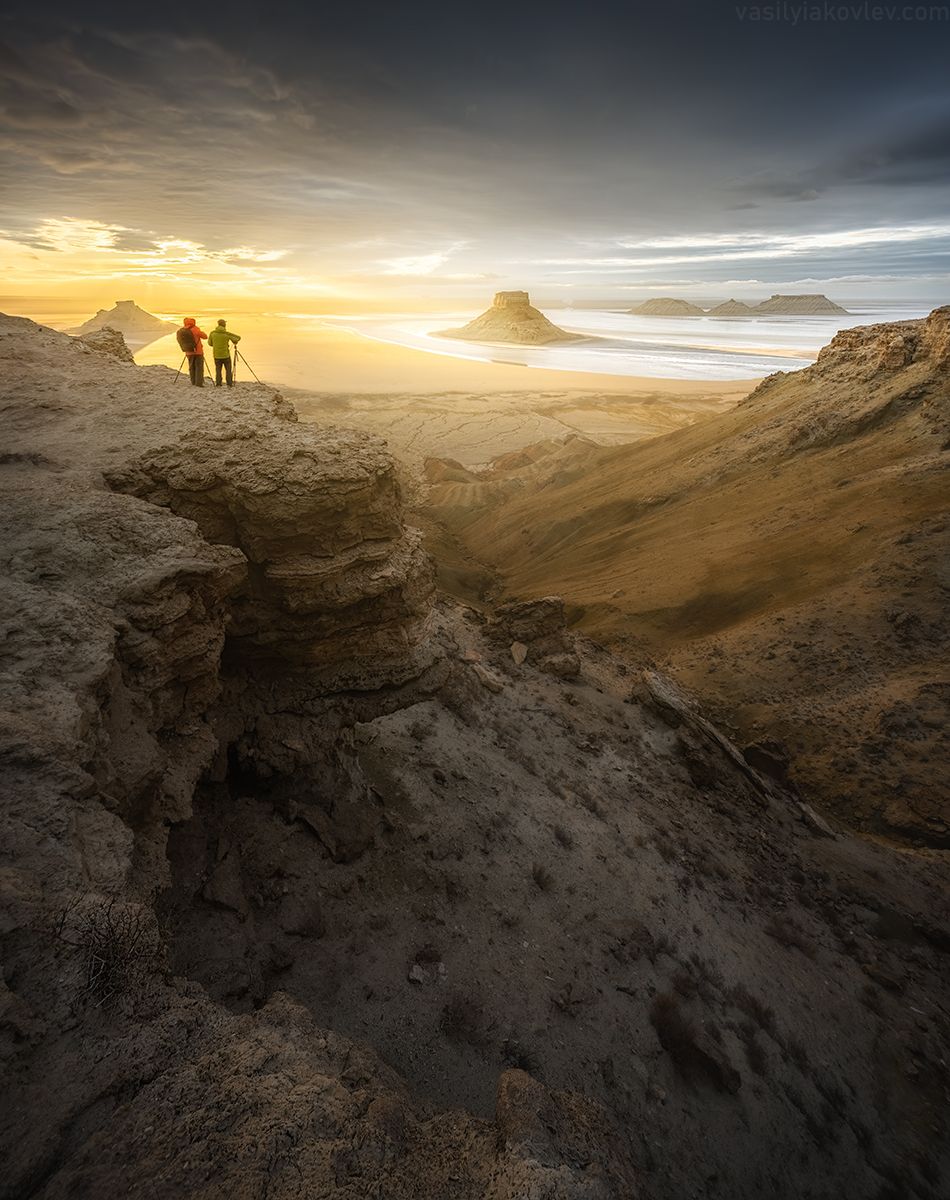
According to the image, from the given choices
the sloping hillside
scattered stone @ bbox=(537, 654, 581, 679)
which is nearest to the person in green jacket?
scattered stone @ bbox=(537, 654, 581, 679)

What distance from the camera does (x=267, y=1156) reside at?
2.84 metres

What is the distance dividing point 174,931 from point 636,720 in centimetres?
1048

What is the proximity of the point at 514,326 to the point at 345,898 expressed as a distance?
15234cm

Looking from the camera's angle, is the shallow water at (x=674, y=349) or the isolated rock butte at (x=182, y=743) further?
the shallow water at (x=674, y=349)

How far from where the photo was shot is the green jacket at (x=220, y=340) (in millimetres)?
11195

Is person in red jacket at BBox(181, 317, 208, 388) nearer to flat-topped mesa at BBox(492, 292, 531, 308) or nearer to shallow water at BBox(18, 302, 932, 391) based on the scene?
shallow water at BBox(18, 302, 932, 391)

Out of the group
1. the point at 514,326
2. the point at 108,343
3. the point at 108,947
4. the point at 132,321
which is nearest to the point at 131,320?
the point at 132,321

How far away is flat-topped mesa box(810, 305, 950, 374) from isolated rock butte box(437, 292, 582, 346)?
117 metres

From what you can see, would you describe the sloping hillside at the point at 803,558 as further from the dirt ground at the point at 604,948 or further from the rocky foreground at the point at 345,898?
the dirt ground at the point at 604,948

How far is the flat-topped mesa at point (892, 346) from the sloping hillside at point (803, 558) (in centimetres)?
9

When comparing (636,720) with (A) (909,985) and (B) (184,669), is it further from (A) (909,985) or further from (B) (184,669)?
(B) (184,669)

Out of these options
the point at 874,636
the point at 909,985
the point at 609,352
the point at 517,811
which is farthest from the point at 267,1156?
the point at 609,352

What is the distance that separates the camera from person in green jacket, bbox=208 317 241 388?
1118 centimetres

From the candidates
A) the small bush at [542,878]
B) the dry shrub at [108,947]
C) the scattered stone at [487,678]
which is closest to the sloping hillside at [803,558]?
the scattered stone at [487,678]
